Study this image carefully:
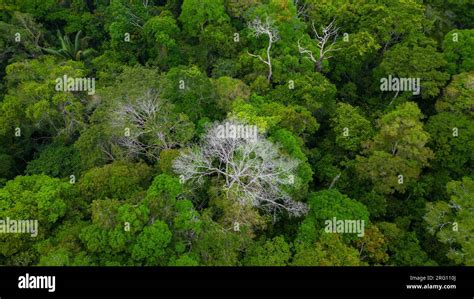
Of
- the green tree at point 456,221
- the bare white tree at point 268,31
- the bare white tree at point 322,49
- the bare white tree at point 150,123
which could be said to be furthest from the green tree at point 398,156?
the bare white tree at point 150,123

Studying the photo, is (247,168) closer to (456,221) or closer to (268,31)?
(268,31)

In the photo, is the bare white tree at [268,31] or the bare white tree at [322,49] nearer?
the bare white tree at [268,31]

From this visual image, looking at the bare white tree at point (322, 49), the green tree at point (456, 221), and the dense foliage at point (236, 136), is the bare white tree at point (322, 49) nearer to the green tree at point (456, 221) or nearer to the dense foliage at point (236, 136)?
the dense foliage at point (236, 136)

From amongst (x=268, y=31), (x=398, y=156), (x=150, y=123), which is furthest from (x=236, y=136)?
(x=398, y=156)

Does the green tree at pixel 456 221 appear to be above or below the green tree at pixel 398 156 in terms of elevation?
below
